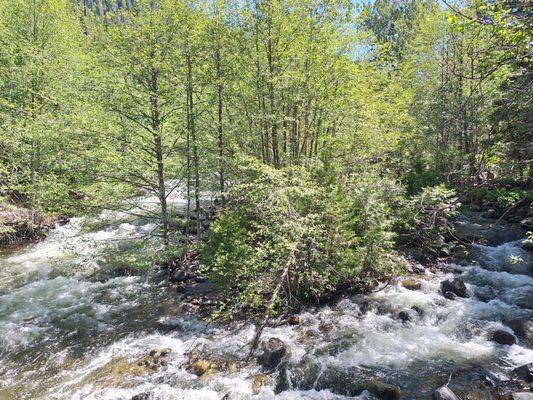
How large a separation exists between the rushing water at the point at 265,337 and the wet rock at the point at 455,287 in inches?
10.4

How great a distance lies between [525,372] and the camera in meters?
7.05

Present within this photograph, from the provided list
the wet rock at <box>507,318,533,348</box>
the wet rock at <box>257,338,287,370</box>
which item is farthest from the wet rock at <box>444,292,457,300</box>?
the wet rock at <box>257,338,287,370</box>

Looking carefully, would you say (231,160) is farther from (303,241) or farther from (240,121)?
(303,241)

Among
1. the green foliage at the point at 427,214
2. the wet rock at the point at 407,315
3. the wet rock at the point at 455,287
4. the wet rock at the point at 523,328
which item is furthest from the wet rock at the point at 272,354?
the wet rock at the point at 455,287

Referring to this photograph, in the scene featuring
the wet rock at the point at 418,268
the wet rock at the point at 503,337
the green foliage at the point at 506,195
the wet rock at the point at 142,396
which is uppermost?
the green foliage at the point at 506,195

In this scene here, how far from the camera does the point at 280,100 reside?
14711mm

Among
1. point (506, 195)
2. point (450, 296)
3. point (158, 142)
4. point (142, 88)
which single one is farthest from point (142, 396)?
point (506, 195)

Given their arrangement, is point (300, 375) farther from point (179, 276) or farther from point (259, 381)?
point (179, 276)

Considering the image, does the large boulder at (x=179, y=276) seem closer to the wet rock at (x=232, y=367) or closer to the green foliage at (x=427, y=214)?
→ the wet rock at (x=232, y=367)

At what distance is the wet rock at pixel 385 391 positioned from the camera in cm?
692

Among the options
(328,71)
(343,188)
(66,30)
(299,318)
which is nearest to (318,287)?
(299,318)

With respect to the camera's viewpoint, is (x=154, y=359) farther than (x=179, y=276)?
No

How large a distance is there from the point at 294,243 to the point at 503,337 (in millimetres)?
5080

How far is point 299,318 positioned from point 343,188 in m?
4.58
